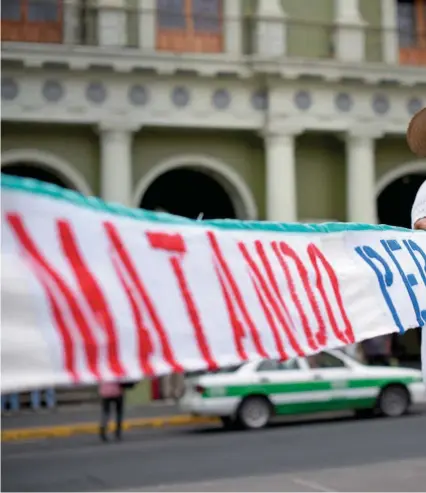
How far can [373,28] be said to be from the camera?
2248 centimetres

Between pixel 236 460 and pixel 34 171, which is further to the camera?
pixel 34 171

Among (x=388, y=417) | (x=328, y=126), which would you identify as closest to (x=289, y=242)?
(x=388, y=417)

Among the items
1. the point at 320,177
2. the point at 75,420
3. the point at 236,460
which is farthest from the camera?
the point at 320,177

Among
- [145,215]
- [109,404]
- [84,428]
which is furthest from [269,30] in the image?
[145,215]

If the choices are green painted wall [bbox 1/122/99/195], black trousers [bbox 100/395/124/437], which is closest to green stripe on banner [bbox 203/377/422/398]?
black trousers [bbox 100/395/124/437]

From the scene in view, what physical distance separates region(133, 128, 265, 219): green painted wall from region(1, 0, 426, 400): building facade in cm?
3

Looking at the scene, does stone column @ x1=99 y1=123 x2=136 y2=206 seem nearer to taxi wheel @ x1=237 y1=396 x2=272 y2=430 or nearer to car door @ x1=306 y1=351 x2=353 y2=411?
car door @ x1=306 y1=351 x2=353 y2=411

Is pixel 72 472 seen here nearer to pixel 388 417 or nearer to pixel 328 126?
pixel 388 417

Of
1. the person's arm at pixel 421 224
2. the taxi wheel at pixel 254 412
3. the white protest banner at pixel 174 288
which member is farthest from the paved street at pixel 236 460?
the person's arm at pixel 421 224

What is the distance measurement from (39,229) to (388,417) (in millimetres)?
15497

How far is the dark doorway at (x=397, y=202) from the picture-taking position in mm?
26391

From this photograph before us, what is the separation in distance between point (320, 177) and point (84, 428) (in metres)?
8.68

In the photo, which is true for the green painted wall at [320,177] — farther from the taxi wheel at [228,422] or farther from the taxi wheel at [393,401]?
the taxi wheel at [228,422]

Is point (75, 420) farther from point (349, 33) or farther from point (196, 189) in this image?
point (349, 33)
